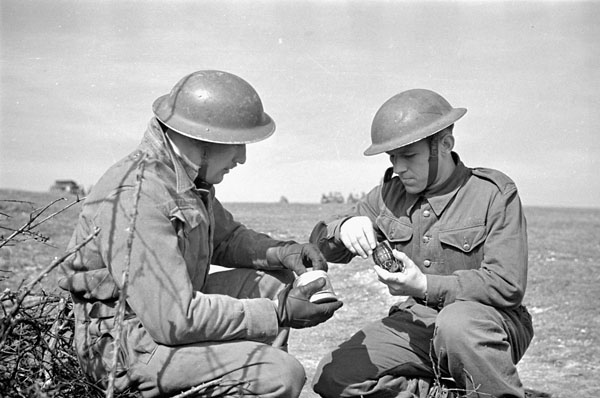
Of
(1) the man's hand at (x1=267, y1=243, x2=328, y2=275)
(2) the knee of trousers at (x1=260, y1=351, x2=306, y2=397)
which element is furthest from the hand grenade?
(2) the knee of trousers at (x1=260, y1=351, x2=306, y2=397)

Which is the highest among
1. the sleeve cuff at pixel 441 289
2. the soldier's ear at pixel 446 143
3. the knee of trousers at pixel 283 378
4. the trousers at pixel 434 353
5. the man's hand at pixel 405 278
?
the soldier's ear at pixel 446 143

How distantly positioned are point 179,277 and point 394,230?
176 centimetres

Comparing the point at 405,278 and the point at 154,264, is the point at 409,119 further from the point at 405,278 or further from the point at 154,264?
the point at 154,264

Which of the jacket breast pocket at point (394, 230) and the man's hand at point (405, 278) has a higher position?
the jacket breast pocket at point (394, 230)

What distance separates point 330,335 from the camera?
691cm

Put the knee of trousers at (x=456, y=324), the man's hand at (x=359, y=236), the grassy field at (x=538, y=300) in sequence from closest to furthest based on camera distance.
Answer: the knee of trousers at (x=456, y=324)
the man's hand at (x=359, y=236)
the grassy field at (x=538, y=300)

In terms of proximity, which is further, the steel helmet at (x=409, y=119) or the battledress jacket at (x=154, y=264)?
the steel helmet at (x=409, y=119)

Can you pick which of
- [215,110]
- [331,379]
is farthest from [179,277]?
[331,379]

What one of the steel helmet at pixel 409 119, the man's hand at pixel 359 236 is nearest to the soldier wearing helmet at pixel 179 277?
the man's hand at pixel 359 236

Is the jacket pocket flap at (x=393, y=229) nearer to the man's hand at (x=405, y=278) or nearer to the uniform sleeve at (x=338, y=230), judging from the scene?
the uniform sleeve at (x=338, y=230)

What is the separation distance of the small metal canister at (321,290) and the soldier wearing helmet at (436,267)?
Answer: 1.61 ft

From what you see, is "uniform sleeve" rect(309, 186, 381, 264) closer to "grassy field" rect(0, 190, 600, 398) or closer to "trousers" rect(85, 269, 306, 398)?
"grassy field" rect(0, 190, 600, 398)

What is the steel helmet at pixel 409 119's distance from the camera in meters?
4.12

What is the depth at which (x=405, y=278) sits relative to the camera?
3.83 metres
